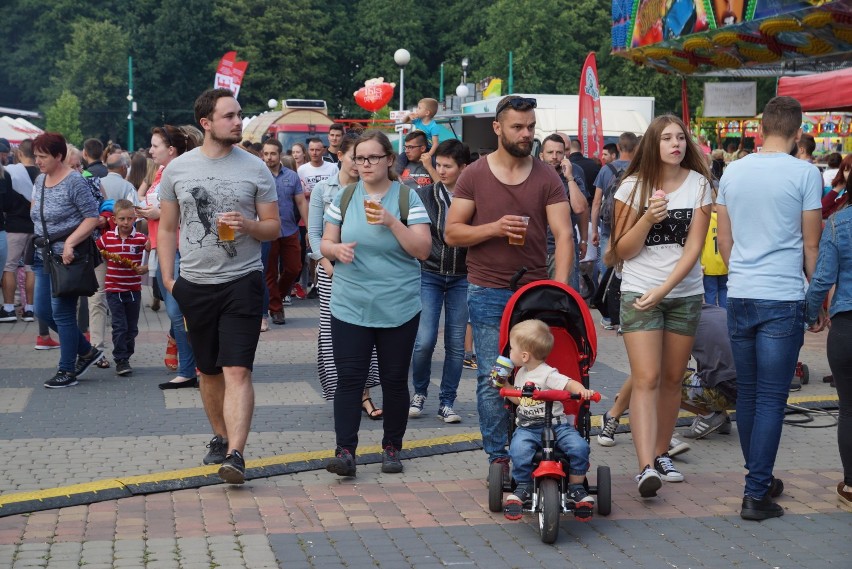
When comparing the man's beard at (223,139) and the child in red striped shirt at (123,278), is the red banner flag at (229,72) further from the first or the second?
the man's beard at (223,139)

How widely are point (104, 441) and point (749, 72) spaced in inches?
648

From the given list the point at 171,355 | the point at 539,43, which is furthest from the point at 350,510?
the point at 539,43

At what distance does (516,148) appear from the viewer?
20.9 feet

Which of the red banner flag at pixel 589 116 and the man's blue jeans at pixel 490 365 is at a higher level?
the red banner flag at pixel 589 116

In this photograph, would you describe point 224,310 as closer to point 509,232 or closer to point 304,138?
point 509,232

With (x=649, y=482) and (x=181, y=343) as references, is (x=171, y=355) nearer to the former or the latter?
(x=181, y=343)

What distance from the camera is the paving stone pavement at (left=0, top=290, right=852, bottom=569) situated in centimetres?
548

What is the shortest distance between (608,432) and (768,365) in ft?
5.94

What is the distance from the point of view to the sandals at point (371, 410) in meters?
8.65

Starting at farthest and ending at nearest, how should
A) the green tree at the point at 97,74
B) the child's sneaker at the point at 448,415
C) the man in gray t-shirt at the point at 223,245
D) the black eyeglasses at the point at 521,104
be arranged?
the green tree at the point at 97,74 < the child's sneaker at the point at 448,415 < the man in gray t-shirt at the point at 223,245 < the black eyeglasses at the point at 521,104

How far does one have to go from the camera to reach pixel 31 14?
277 ft

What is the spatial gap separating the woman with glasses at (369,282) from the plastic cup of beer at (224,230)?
1.90ft

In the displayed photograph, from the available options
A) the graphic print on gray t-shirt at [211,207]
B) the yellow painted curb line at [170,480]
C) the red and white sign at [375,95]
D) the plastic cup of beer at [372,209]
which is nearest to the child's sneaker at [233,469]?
the yellow painted curb line at [170,480]

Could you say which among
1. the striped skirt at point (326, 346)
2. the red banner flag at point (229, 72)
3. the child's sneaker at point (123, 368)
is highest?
the red banner flag at point (229, 72)
